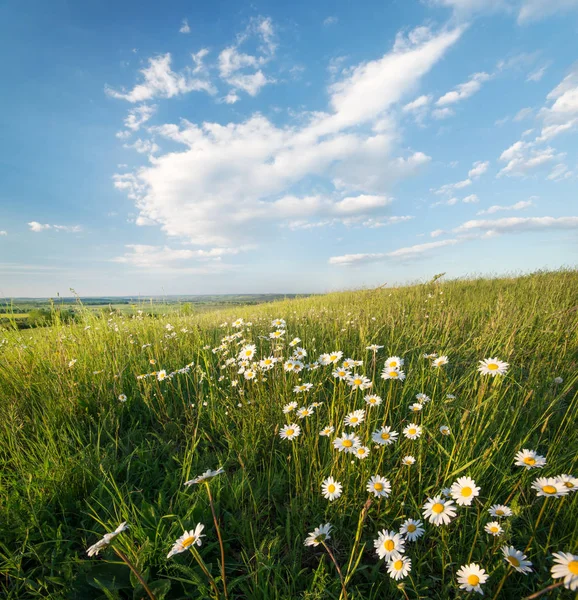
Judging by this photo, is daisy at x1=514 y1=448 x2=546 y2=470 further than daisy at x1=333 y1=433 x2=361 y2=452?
No

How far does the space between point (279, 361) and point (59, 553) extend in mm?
1832

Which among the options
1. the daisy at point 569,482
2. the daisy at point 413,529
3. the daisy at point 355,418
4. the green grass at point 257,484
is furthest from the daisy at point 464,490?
the daisy at point 355,418

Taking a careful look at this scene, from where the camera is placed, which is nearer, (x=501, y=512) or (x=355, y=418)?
(x=501, y=512)

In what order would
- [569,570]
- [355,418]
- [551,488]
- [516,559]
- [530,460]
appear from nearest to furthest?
1. [569,570]
2. [516,559]
3. [551,488]
4. [530,460]
5. [355,418]

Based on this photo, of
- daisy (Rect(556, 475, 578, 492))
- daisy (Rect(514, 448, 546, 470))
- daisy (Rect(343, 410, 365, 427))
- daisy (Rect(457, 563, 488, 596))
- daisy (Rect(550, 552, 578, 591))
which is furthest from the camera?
daisy (Rect(343, 410, 365, 427))

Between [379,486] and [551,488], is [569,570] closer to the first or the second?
[551,488]

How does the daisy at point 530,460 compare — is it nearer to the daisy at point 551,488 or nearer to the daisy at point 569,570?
the daisy at point 551,488

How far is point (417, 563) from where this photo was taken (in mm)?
1521

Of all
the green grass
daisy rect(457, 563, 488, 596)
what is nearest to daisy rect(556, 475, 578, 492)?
the green grass

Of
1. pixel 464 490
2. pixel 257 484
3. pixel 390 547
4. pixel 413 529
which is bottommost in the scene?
pixel 257 484

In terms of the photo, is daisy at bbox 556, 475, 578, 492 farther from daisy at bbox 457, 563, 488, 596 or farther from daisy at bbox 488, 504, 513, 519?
daisy at bbox 457, 563, 488, 596

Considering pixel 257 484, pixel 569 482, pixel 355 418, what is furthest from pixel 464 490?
pixel 257 484

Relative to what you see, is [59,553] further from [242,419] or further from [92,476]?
[242,419]

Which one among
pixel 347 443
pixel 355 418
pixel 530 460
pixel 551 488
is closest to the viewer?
pixel 551 488
